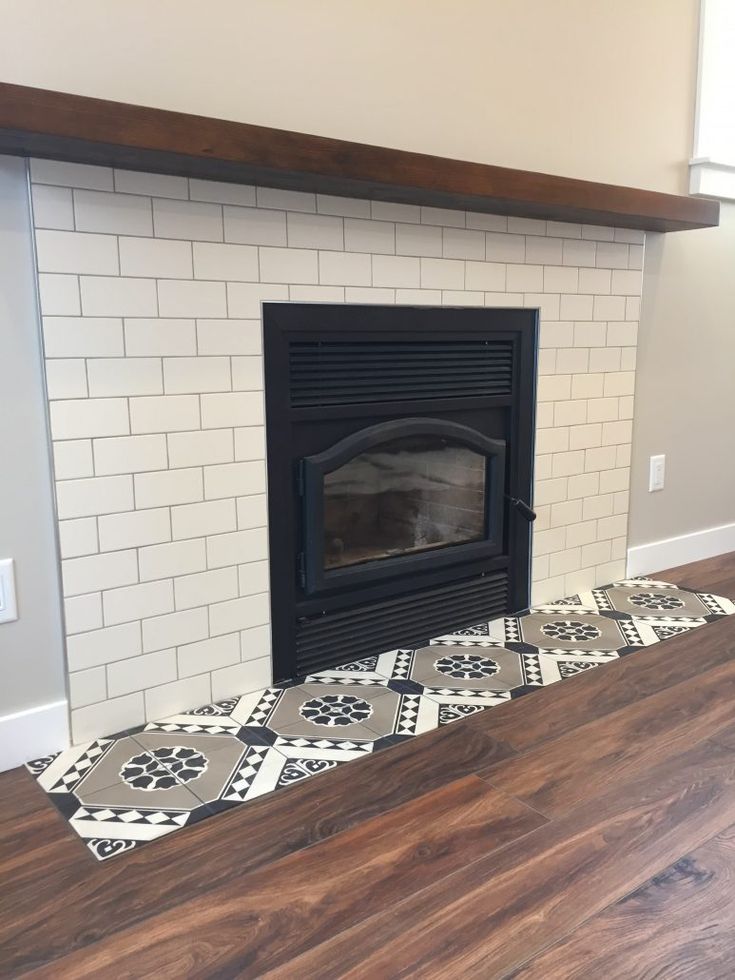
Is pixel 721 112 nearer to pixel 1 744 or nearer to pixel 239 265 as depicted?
pixel 239 265

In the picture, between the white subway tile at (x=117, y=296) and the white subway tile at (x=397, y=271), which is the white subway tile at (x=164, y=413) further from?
the white subway tile at (x=397, y=271)

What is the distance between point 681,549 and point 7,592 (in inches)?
95.0

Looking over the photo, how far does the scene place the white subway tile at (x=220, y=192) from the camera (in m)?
1.85

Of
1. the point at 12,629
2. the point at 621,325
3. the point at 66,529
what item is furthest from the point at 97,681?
the point at 621,325

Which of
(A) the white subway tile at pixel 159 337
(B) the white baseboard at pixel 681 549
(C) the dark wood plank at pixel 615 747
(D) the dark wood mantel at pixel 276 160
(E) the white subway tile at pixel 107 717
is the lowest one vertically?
(C) the dark wood plank at pixel 615 747

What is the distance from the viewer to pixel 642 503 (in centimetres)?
304

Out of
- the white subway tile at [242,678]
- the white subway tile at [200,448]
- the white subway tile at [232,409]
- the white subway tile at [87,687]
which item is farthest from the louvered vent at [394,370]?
the white subway tile at [87,687]

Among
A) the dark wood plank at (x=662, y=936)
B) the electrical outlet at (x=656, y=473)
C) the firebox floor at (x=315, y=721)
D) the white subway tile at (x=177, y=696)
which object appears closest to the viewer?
the dark wood plank at (x=662, y=936)

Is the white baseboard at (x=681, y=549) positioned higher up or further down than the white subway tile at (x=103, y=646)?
further down

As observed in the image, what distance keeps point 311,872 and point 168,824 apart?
0.31 metres

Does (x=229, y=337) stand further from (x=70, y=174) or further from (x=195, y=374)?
(x=70, y=174)

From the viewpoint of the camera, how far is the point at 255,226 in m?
1.95

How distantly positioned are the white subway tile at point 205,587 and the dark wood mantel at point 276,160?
2.92ft

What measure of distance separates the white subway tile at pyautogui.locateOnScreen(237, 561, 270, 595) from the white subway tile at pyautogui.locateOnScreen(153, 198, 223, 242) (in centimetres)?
77
